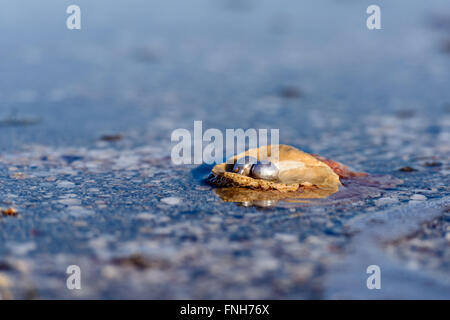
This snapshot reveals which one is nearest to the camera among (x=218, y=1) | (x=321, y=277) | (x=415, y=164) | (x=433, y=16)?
(x=321, y=277)

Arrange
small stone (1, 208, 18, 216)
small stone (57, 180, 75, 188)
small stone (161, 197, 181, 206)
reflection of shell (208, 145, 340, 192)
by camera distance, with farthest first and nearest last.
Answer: small stone (57, 180, 75, 188) → reflection of shell (208, 145, 340, 192) → small stone (161, 197, 181, 206) → small stone (1, 208, 18, 216)

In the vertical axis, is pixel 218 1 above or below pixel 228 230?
above

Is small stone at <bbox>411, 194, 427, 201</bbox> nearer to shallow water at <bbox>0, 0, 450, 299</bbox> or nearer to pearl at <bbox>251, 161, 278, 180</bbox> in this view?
shallow water at <bbox>0, 0, 450, 299</bbox>

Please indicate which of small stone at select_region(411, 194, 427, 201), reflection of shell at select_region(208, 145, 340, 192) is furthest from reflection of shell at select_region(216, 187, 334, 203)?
small stone at select_region(411, 194, 427, 201)

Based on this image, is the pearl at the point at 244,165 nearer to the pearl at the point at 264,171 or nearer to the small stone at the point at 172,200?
the pearl at the point at 264,171

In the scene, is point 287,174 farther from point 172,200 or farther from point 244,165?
point 172,200

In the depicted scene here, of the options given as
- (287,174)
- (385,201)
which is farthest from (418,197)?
(287,174)

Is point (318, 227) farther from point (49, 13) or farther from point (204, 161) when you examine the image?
→ point (49, 13)
